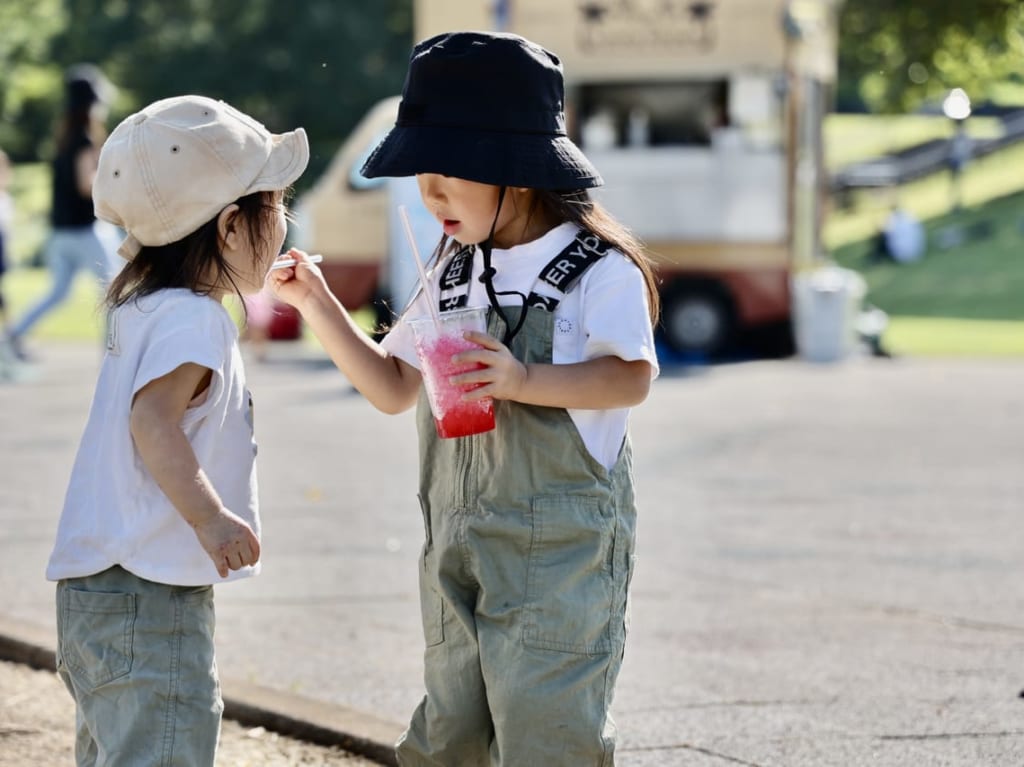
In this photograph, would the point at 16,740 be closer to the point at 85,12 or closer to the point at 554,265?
the point at 554,265

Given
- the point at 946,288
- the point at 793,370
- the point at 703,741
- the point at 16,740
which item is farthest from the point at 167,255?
the point at 946,288

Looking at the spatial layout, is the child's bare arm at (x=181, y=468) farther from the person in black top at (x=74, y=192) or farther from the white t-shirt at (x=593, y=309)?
the person in black top at (x=74, y=192)

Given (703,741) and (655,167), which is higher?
(655,167)

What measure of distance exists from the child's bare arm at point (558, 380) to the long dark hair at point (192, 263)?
0.51m

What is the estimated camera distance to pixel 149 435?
9.87ft

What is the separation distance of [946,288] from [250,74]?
1159 inches

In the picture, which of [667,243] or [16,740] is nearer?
[16,740]

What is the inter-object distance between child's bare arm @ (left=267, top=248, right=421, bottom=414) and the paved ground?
3.92 ft

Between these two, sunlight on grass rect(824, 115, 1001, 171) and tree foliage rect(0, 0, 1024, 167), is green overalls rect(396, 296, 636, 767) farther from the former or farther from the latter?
sunlight on grass rect(824, 115, 1001, 171)

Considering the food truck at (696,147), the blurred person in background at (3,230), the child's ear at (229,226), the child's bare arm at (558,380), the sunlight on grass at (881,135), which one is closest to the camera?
the child's bare arm at (558,380)

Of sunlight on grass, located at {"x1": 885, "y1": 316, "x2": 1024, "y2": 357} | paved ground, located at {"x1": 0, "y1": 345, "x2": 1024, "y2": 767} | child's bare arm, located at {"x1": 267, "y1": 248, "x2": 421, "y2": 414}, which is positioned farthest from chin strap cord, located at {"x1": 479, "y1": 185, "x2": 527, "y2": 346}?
sunlight on grass, located at {"x1": 885, "y1": 316, "x2": 1024, "y2": 357}

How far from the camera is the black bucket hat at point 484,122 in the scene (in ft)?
9.99

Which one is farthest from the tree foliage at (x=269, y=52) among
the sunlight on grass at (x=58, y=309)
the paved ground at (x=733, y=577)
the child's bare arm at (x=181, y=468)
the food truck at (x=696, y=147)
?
the child's bare arm at (x=181, y=468)

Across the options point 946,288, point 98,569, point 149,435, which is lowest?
point 946,288
